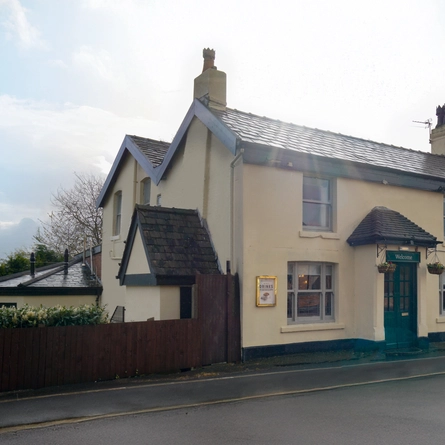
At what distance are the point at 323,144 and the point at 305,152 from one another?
2.21 metres

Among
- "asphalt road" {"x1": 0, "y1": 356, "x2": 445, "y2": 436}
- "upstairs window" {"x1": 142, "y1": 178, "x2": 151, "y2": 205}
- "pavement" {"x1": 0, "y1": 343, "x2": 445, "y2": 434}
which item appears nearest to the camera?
"asphalt road" {"x1": 0, "y1": 356, "x2": 445, "y2": 436}

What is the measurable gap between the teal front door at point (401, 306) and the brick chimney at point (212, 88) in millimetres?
7419

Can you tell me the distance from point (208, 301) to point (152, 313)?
2.00 meters

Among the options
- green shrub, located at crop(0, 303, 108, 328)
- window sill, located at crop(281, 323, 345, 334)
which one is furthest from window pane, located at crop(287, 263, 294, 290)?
green shrub, located at crop(0, 303, 108, 328)

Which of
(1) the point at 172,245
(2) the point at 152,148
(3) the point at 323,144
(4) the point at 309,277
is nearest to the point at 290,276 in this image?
(4) the point at 309,277

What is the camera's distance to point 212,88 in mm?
16969

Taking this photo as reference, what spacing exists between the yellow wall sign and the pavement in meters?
1.44

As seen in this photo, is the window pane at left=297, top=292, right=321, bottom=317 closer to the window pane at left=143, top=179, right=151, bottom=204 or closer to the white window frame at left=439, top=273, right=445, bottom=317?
the white window frame at left=439, top=273, right=445, bottom=317

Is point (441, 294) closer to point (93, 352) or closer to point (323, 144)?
point (323, 144)

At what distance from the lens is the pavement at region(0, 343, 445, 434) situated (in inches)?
342

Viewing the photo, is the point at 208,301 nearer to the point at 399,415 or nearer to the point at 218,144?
the point at 218,144

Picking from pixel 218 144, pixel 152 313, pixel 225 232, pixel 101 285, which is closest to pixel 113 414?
pixel 152 313

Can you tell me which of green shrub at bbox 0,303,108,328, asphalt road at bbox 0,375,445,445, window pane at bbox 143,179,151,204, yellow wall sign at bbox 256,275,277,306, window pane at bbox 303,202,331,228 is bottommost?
asphalt road at bbox 0,375,445,445

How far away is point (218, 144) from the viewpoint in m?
15.2
